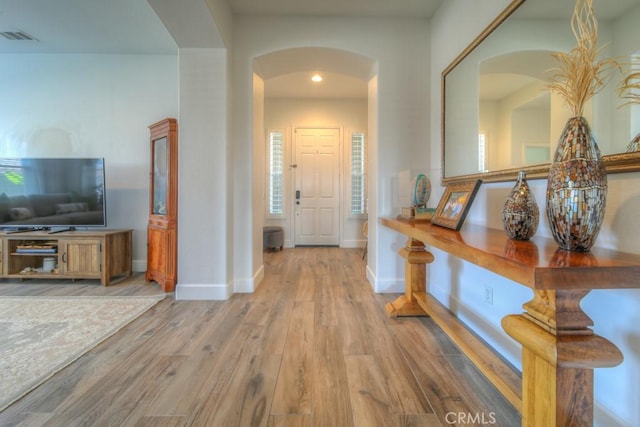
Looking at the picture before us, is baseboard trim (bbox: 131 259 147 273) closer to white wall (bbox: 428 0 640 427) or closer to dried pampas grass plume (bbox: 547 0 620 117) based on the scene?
white wall (bbox: 428 0 640 427)

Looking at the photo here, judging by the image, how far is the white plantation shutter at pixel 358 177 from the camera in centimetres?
501

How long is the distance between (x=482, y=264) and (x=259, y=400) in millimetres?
1129

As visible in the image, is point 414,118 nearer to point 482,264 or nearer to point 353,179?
point 482,264

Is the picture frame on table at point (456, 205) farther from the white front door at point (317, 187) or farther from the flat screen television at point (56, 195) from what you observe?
the flat screen television at point (56, 195)

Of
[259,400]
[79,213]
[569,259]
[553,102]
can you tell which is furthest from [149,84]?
[569,259]

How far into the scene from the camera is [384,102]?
A: 2.63m

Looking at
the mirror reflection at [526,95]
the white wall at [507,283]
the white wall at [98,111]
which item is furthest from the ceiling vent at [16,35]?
the mirror reflection at [526,95]

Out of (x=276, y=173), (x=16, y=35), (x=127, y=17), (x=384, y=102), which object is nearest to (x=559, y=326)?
(x=384, y=102)

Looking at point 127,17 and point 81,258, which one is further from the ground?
point 127,17

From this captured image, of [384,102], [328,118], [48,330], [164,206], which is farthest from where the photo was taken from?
[328,118]

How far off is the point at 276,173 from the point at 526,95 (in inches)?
161

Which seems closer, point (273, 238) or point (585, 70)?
point (585, 70)

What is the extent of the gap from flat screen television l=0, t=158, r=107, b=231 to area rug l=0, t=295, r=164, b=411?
943mm

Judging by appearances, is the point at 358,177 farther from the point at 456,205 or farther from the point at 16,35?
the point at 16,35
